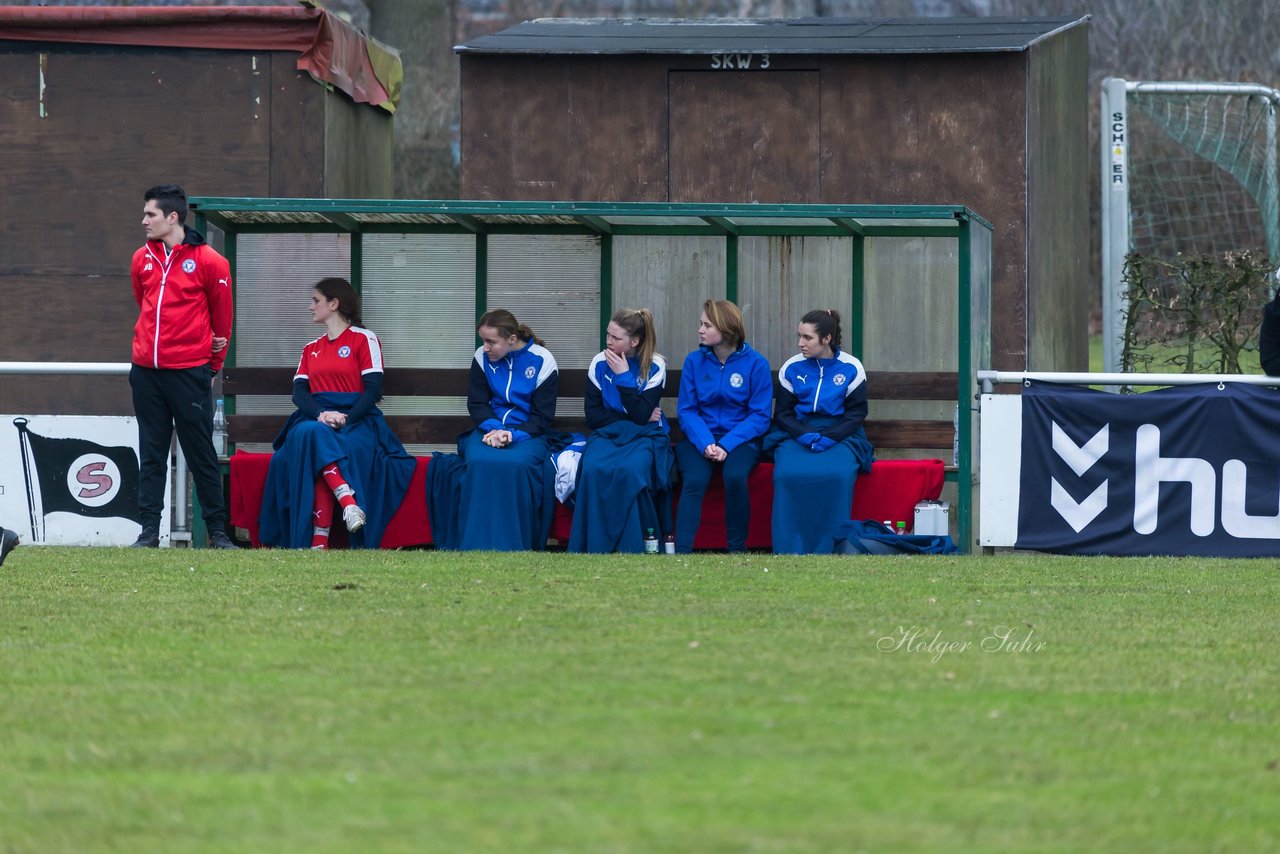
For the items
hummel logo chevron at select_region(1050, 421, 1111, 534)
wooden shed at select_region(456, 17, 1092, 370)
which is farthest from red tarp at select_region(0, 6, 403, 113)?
hummel logo chevron at select_region(1050, 421, 1111, 534)

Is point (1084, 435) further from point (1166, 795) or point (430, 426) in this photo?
point (1166, 795)

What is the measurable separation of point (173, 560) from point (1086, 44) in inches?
391

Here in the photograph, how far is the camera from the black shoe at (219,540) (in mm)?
10227

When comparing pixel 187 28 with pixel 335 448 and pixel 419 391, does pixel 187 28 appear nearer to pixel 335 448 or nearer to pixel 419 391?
pixel 419 391

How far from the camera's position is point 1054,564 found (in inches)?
372

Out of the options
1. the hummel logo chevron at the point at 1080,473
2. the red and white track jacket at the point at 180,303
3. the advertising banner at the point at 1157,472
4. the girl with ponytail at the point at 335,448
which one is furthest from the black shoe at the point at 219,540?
the hummel logo chevron at the point at 1080,473

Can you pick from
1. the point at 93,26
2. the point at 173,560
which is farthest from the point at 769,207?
the point at 93,26

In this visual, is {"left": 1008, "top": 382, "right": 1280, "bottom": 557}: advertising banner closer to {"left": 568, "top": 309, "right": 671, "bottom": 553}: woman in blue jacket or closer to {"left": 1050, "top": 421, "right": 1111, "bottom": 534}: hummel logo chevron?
{"left": 1050, "top": 421, "right": 1111, "bottom": 534}: hummel logo chevron

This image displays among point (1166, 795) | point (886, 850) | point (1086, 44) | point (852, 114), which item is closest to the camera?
point (886, 850)

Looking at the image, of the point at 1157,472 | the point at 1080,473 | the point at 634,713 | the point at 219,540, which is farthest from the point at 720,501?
the point at 634,713

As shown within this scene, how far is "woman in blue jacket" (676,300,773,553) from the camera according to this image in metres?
10.2

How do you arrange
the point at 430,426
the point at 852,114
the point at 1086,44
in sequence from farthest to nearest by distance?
the point at 1086,44, the point at 852,114, the point at 430,426

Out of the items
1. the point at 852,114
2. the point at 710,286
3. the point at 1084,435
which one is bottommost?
the point at 1084,435

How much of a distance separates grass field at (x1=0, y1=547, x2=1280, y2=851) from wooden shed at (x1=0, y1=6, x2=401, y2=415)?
4955 mm
